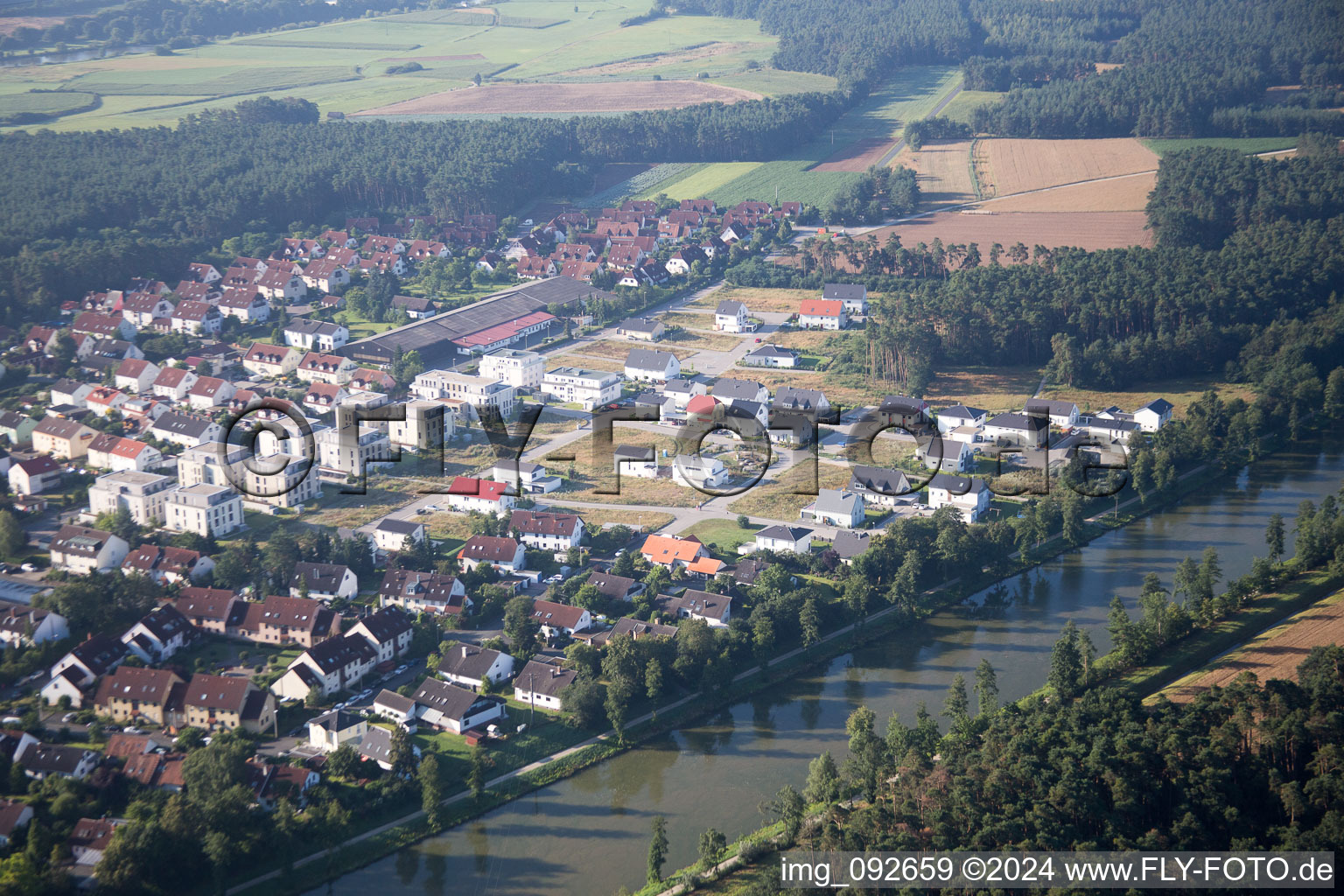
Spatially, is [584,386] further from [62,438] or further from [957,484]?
[62,438]

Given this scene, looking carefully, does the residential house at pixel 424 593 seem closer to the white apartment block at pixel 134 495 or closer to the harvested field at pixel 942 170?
the white apartment block at pixel 134 495

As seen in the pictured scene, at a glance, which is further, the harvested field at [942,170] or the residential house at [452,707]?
the harvested field at [942,170]

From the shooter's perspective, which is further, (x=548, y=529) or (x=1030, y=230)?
(x=1030, y=230)

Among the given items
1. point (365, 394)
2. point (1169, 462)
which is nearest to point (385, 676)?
point (365, 394)

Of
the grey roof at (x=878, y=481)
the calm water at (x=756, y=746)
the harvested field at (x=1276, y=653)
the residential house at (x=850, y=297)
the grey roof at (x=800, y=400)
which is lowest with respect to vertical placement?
the calm water at (x=756, y=746)

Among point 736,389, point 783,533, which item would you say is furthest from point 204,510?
point 736,389

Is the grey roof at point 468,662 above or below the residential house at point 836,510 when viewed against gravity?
below

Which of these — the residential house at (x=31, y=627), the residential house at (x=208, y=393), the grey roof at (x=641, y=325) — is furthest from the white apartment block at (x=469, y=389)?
the residential house at (x=31, y=627)
